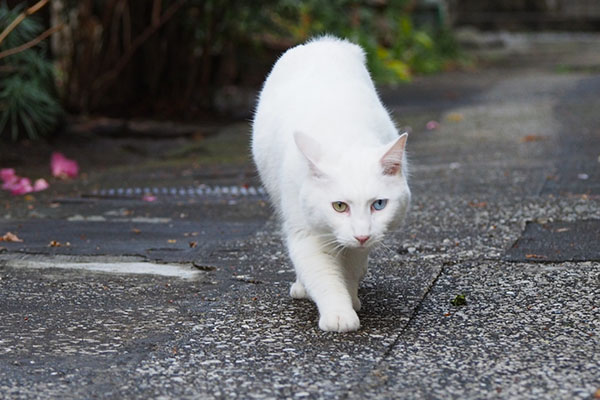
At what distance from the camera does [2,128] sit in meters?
6.78

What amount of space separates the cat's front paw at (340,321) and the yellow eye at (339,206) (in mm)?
331

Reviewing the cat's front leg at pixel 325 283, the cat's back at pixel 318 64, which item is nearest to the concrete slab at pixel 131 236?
the cat's back at pixel 318 64

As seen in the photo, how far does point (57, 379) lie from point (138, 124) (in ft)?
18.6

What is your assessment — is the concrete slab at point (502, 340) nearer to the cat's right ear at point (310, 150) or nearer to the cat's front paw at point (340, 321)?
the cat's front paw at point (340, 321)

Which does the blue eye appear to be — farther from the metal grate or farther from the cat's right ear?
the metal grate

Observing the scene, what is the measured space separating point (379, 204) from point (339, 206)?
0.13 m

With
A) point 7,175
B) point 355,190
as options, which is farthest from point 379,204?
point 7,175

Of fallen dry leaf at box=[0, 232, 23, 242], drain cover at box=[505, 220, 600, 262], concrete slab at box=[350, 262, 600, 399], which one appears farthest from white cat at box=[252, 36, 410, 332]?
fallen dry leaf at box=[0, 232, 23, 242]

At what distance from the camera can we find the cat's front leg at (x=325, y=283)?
303 cm

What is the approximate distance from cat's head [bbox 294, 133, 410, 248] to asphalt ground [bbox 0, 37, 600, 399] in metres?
0.35

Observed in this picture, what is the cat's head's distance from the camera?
9.63 feet

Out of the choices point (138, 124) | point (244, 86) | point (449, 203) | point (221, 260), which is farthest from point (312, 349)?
point (244, 86)

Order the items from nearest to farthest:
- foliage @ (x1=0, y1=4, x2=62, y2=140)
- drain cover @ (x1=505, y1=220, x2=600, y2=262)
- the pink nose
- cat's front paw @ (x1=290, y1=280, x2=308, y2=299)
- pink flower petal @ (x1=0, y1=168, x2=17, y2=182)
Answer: the pink nose
cat's front paw @ (x1=290, y1=280, x2=308, y2=299)
drain cover @ (x1=505, y1=220, x2=600, y2=262)
pink flower petal @ (x1=0, y1=168, x2=17, y2=182)
foliage @ (x1=0, y1=4, x2=62, y2=140)

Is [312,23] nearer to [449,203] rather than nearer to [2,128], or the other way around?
[2,128]
